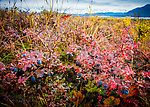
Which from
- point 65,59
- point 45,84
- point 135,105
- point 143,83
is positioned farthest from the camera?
point 65,59

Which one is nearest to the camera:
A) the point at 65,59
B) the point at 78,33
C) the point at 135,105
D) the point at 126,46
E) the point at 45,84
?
the point at 135,105

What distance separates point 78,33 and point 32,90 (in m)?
2.14

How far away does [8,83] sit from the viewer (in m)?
1.52

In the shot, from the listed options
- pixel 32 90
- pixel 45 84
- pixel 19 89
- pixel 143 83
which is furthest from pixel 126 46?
pixel 19 89

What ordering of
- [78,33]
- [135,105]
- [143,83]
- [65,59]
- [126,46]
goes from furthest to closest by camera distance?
[78,33]
[65,59]
[126,46]
[143,83]
[135,105]

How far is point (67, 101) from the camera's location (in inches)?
62.6

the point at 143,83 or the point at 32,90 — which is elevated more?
the point at 143,83

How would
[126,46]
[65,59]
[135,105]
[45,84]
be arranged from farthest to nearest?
[65,59]
[126,46]
[45,84]
[135,105]

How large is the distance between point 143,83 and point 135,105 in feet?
1.20

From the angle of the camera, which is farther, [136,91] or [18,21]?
[18,21]

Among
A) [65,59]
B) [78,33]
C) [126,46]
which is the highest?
[78,33]

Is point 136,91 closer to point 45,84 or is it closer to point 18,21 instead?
point 45,84

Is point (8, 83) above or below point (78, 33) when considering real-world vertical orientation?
below

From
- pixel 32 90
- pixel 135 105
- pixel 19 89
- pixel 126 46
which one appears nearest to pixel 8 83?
pixel 19 89
